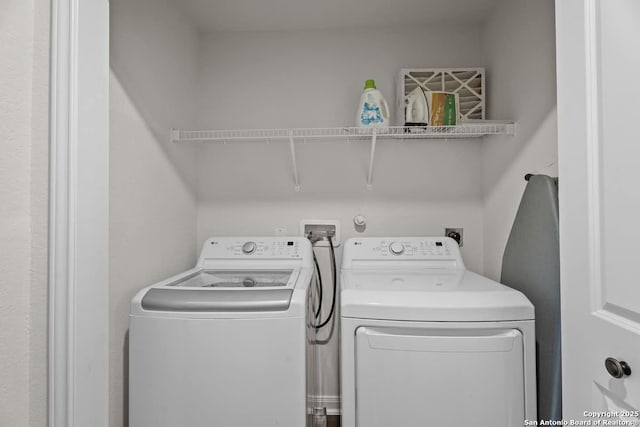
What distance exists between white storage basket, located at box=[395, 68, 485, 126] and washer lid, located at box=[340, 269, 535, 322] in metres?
1.00

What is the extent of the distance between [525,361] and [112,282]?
60.5 inches

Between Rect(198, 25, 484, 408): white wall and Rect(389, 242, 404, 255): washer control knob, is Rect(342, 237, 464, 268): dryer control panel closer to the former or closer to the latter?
Rect(389, 242, 404, 255): washer control knob

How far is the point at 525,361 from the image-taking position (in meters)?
1.18

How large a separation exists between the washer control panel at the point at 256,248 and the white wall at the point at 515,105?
1072 millimetres

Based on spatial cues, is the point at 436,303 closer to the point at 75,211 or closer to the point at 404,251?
the point at 404,251

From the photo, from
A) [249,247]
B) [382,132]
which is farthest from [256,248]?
[382,132]

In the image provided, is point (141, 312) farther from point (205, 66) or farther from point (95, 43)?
point (205, 66)

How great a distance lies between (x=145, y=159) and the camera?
1.55 meters

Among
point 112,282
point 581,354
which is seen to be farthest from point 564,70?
point 112,282

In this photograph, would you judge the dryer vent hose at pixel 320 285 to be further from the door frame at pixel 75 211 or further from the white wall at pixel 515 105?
the door frame at pixel 75 211

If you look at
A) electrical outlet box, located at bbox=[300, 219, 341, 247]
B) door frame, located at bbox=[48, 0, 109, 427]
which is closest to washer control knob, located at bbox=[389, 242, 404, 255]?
electrical outlet box, located at bbox=[300, 219, 341, 247]

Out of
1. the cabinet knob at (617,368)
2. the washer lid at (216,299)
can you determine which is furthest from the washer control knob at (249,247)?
the cabinet knob at (617,368)

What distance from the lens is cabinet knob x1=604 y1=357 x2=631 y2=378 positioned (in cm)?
65

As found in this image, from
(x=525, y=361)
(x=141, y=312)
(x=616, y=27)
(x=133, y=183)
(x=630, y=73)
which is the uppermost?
(x=616, y=27)
